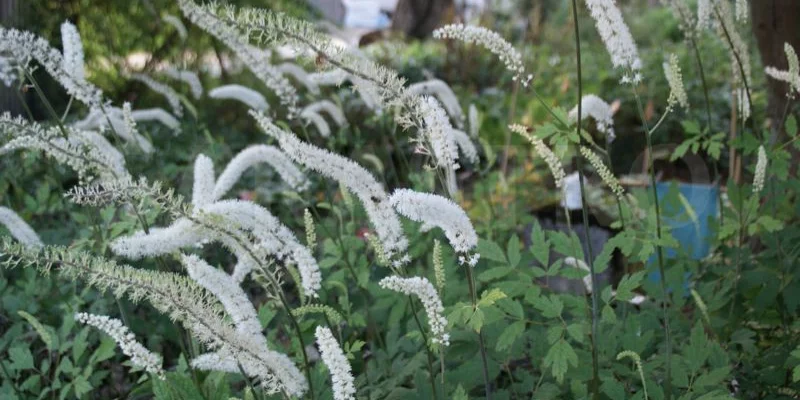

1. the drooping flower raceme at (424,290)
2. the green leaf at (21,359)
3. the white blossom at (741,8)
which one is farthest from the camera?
the white blossom at (741,8)

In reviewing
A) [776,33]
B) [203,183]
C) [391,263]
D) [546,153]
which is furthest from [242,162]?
[776,33]

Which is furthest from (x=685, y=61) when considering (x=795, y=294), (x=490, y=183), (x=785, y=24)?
(x=795, y=294)

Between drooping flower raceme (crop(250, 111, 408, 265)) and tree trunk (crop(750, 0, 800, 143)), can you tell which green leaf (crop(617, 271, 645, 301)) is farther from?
tree trunk (crop(750, 0, 800, 143))

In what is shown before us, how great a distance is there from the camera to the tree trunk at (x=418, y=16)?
51.4 feet

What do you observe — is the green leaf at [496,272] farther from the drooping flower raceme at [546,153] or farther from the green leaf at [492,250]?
the drooping flower raceme at [546,153]

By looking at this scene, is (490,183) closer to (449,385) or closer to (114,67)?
(449,385)

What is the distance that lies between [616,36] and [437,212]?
29.9 inches

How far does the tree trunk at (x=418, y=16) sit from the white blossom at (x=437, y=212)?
46.5 feet

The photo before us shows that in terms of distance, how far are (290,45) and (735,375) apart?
189cm

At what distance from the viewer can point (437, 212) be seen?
168cm

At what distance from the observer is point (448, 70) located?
10.9 meters

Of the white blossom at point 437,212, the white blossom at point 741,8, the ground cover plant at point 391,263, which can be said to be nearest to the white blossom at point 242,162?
the ground cover plant at point 391,263

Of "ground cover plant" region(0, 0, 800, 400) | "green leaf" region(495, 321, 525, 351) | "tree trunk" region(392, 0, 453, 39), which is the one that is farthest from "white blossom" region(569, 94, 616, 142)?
"tree trunk" region(392, 0, 453, 39)

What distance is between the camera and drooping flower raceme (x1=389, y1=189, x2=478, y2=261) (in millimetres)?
1630
